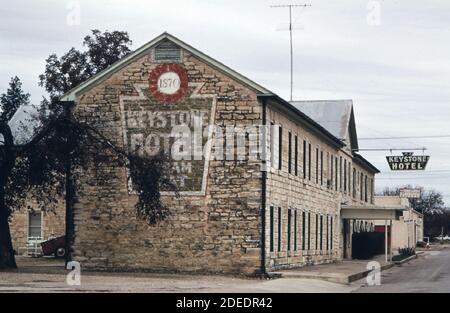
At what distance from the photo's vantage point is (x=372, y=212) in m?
54.8

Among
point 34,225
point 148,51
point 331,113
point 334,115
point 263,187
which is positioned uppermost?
point 148,51

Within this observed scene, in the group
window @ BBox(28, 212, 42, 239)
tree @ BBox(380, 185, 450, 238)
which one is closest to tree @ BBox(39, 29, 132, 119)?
window @ BBox(28, 212, 42, 239)

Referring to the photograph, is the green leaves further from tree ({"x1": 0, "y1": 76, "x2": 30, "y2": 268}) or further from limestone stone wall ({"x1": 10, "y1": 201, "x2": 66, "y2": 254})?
limestone stone wall ({"x1": 10, "y1": 201, "x2": 66, "y2": 254})

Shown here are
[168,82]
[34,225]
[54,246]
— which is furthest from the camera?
[34,225]

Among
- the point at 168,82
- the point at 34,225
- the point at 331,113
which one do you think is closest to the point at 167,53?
the point at 168,82

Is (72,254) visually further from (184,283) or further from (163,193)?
(184,283)

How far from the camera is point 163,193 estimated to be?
35.7 meters

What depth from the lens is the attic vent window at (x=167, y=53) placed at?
119 ft

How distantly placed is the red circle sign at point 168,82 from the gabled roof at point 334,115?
21.8 m

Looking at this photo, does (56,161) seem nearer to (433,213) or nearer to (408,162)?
(408,162)

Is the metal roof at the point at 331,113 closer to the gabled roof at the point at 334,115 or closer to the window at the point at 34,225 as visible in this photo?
the gabled roof at the point at 334,115

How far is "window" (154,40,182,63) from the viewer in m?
36.2

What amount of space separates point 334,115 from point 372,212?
6.83 meters
